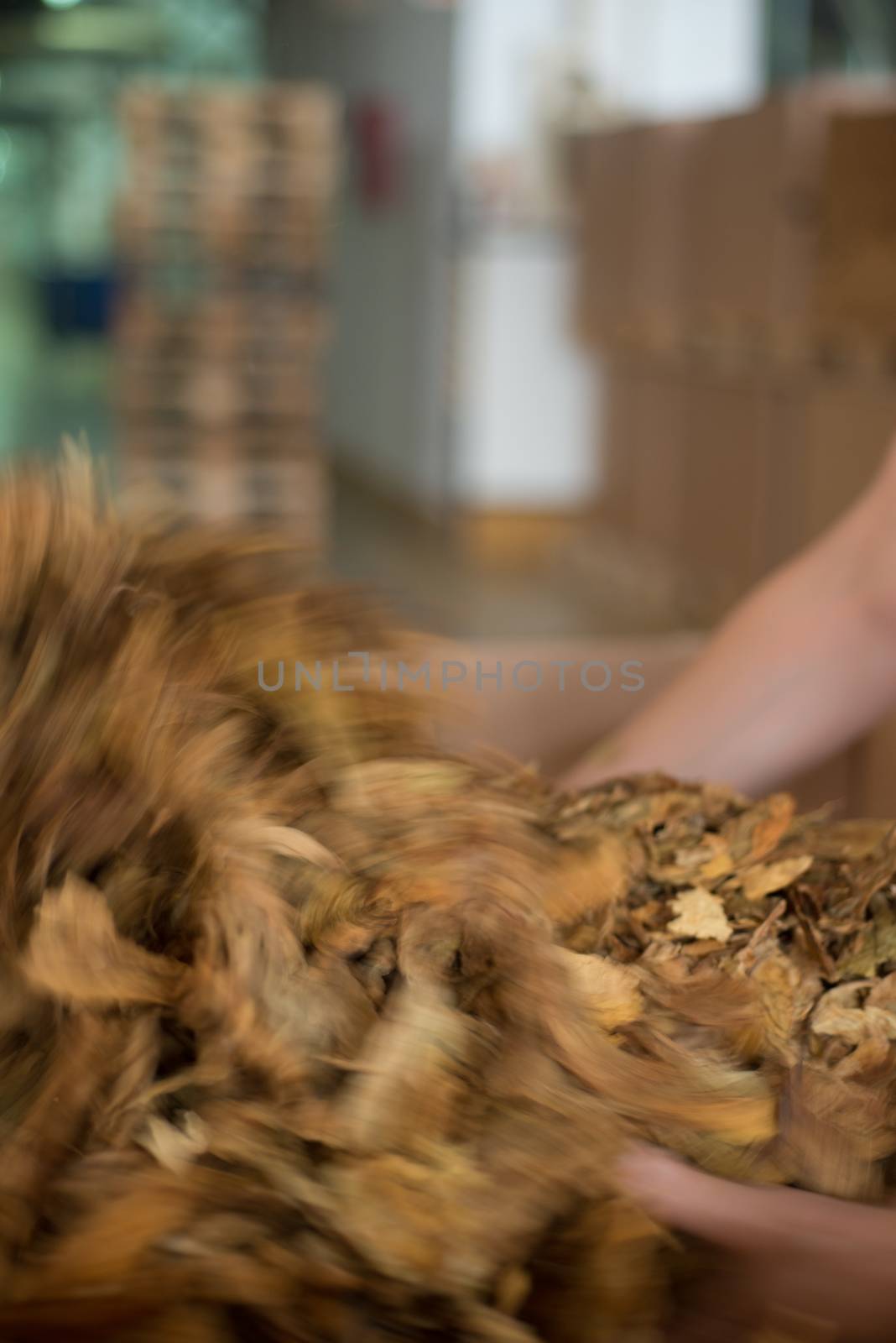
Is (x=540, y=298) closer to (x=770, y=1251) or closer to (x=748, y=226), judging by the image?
(x=748, y=226)

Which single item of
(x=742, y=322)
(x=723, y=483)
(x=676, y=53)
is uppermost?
(x=676, y=53)

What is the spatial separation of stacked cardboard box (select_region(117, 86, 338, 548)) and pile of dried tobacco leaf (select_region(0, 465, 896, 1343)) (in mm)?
4223

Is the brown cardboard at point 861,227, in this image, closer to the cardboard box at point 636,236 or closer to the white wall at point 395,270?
the cardboard box at point 636,236

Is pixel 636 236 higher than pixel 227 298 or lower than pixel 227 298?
higher

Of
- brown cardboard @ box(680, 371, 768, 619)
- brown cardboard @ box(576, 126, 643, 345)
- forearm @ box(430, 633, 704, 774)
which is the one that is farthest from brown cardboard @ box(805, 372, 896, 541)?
forearm @ box(430, 633, 704, 774)

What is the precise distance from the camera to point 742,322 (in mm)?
3693

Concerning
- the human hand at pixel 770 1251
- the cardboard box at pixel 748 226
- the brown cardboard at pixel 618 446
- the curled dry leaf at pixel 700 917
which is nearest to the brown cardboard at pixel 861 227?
the cardboard box at pixel 748 226

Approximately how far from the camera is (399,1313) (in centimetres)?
42

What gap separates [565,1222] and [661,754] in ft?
1.35

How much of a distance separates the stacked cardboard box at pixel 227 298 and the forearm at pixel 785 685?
3919 millimetres

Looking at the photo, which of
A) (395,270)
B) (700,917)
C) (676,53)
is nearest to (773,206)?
(676,53)

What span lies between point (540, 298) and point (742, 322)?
1936 mm

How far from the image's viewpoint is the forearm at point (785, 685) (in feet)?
2.72

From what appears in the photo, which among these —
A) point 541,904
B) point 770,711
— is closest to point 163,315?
point 770,711
